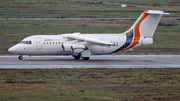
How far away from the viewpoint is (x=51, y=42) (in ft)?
149

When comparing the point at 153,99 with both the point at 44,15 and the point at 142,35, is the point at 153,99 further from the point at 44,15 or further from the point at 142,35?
the point at 44,15

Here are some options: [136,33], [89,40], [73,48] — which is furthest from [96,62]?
[136,33]

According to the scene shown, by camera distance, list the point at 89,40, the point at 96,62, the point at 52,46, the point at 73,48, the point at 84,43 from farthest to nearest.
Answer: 1. the point at 84,43
2. the point at 52,46
3. the point at 73,48
4. the point at 89,40
5. the point at 96,62

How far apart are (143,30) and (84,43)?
561 centimetres

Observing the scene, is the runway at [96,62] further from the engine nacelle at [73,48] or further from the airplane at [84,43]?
the engine nacelle at [73,48]

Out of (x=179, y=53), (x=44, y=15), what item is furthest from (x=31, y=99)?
(x=44, y=15)

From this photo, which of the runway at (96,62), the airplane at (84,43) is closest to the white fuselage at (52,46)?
the airplane at (84,43)

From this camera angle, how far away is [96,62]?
145 ft

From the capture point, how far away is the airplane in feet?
149

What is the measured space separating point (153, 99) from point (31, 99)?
19.3 feet

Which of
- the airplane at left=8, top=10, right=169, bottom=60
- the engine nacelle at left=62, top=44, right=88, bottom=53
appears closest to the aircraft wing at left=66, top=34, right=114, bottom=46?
the airplane at left=8, top=10, right=169, bottom=60

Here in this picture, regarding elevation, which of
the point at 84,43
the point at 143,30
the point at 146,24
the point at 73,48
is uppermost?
the point at 146,24

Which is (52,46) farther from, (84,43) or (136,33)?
(136,33)

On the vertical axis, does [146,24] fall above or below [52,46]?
above
